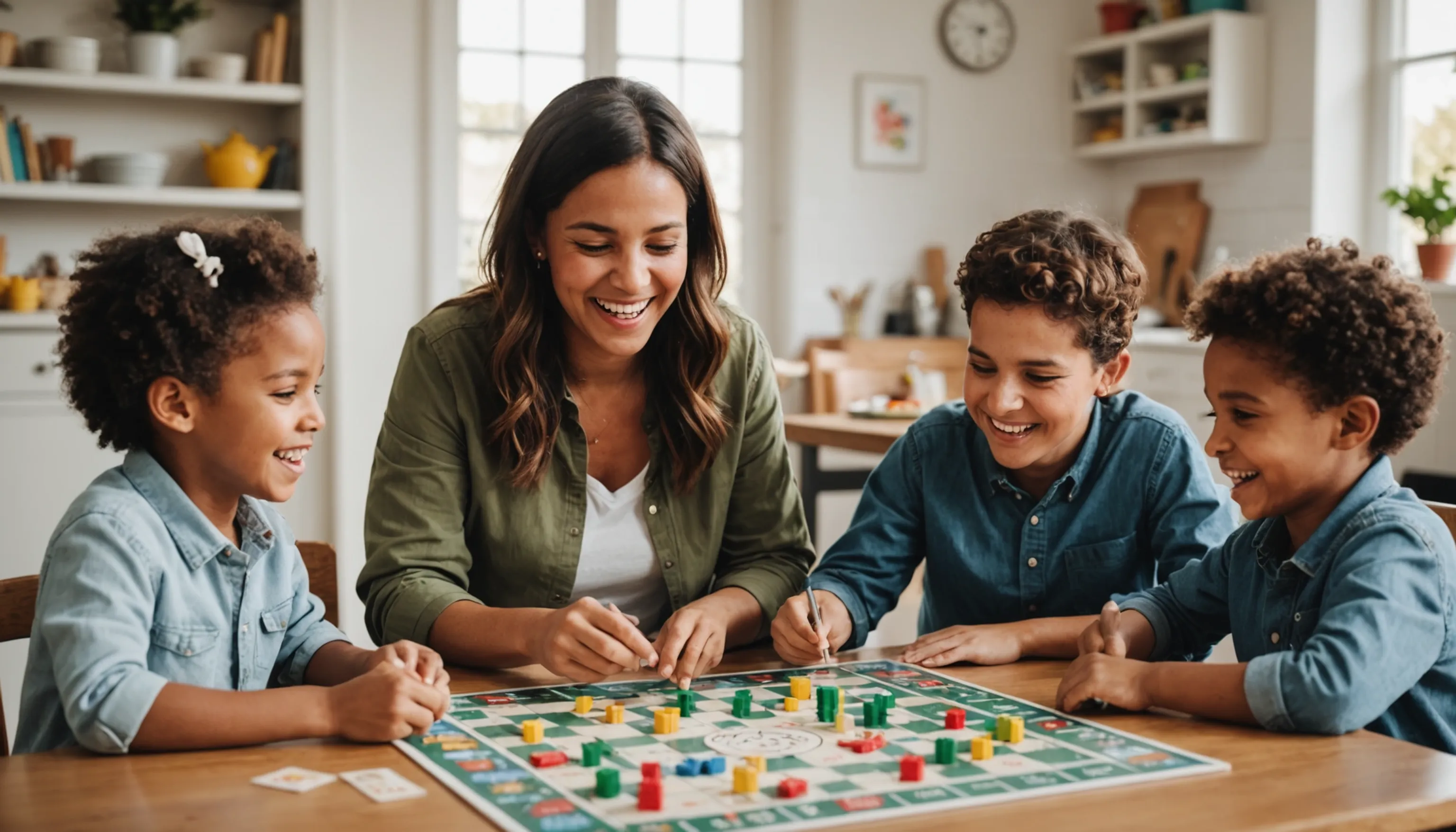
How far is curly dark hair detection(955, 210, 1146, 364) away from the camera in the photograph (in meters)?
1.76

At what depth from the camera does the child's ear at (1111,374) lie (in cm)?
184

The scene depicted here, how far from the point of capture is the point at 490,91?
18.4 feet

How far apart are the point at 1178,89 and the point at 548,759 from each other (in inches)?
205

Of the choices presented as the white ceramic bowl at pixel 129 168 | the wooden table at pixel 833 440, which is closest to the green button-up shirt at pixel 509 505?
the wooden table at pixel 833 440

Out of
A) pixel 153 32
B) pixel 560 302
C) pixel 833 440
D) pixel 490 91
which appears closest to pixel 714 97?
pixel 490 91

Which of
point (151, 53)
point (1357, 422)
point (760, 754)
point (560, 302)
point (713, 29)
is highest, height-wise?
point (713, 29)

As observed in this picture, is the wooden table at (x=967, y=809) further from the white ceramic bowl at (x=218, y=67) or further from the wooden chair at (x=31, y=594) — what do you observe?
the white ceramic bowl at (x=218, y=67)

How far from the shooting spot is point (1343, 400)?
4.67 ft

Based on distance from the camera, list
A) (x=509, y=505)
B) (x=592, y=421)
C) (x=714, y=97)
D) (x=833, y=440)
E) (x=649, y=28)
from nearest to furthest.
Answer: (x=509, y=505), (x=592, y=421), (x=833, y=440), (x=649, y=28), (x=714, y=97)

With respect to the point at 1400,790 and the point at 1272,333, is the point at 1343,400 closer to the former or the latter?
the point at 1272,333

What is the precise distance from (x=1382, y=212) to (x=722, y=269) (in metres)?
4.39

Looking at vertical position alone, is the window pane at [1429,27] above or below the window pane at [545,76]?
above

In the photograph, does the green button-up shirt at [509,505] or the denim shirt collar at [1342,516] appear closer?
the denim shirt collar at [1342,516]

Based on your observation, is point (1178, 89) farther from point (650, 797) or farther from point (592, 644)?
point (650, 797)
